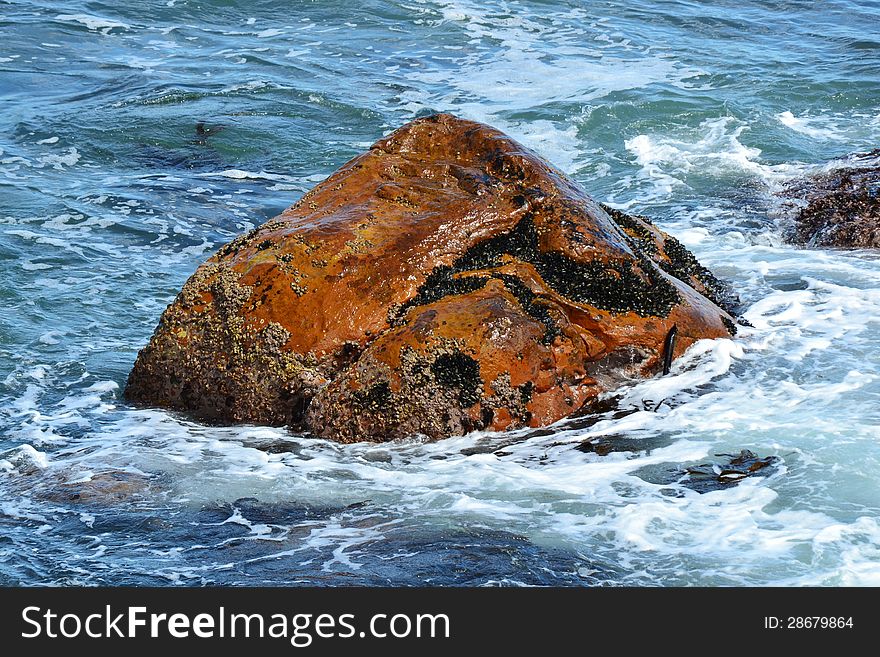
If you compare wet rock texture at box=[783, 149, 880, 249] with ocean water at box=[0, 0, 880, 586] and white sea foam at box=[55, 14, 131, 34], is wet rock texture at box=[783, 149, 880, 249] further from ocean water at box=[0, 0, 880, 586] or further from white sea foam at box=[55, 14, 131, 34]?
white sea foam at box=[55, 14, 131, 34]

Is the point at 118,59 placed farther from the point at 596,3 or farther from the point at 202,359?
the point at 202,359

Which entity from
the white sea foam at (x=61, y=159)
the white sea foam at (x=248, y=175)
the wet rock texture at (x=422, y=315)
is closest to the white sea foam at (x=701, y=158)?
the white sea foam at (x=248, y=175)

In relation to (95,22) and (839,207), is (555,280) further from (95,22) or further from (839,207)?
(95,22)

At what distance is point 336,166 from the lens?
12102 mm

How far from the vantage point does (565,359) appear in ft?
20.0

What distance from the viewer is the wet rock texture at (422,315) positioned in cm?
587

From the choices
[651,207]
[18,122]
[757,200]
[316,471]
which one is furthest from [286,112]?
[316,471]

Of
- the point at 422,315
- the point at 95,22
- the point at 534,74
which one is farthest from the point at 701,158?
the point at 95,22

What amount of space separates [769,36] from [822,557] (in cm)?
1543

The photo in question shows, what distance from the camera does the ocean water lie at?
4.79 m

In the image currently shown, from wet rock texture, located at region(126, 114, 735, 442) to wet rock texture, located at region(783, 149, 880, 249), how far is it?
297 centimetres

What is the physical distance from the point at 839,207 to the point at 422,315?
5417mm

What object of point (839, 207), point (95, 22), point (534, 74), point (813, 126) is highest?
point (95, 22)

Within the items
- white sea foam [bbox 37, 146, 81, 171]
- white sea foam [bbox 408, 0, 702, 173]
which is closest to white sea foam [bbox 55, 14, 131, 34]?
white sea foam [bbox 408, 0, 702, 173]
